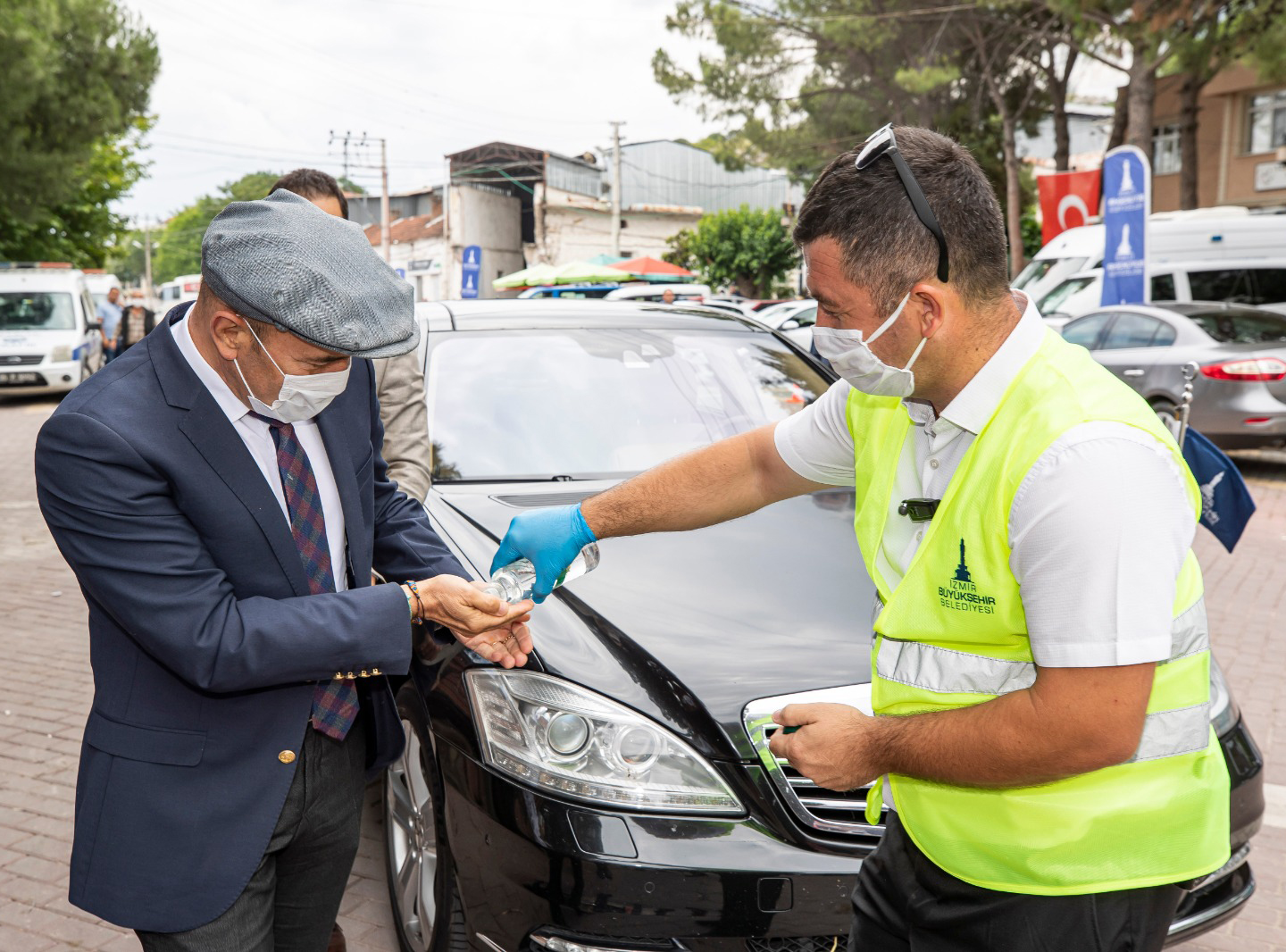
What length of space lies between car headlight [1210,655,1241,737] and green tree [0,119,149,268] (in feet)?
81.7

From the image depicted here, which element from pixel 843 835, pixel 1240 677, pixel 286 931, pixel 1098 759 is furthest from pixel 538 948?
pixel 1240 677

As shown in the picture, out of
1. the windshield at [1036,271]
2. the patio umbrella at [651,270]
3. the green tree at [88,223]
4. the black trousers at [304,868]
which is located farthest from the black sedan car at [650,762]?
the patio umbrella at [651,270]

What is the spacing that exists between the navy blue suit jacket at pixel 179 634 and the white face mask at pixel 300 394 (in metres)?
0.07

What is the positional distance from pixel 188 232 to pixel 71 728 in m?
109

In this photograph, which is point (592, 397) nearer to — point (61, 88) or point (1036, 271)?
point (1036, 271)

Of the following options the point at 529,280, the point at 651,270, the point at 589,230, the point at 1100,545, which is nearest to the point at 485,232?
the point at 589,230

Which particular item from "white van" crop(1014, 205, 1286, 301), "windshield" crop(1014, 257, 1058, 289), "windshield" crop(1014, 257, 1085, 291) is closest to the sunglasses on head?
"white van" crop(1014, 205, 1286, 301)

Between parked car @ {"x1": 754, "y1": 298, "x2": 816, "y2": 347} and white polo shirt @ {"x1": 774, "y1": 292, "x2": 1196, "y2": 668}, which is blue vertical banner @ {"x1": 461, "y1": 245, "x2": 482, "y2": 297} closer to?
parked car @ {"x1": 754, "y1": 298, "x2": 816, "y2": 347}

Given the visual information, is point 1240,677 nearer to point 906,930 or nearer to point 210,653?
point 906,930

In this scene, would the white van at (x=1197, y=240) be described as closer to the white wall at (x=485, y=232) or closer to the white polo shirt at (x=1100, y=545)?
the white polo shirt at (x=1100, y=545)

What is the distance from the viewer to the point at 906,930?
65.9 inches

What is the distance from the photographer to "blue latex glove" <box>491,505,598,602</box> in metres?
2.19

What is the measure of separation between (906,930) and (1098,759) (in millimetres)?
485

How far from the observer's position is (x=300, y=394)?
179 cm
